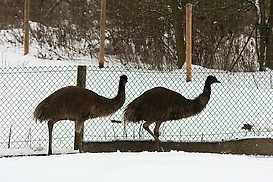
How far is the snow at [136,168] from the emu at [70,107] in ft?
7.58

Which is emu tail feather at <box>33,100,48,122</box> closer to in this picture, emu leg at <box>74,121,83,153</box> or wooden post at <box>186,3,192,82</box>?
emu leg at <box>74,121,83,153</box>

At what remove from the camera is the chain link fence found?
816 cm

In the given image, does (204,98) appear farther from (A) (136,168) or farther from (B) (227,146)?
(A) (136,168)

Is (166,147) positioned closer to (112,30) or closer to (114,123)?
(114,123)

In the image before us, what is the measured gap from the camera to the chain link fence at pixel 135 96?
26.8 feet

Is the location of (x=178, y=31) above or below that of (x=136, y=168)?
above

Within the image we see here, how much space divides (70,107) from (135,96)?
142 inches

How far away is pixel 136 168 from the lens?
3.80m

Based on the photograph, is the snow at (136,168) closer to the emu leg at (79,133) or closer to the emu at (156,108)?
the emu leg at (79,133)

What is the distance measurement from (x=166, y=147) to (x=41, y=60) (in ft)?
21.4

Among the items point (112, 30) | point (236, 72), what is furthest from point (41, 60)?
point (236, 72)

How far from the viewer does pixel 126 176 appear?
360 cm

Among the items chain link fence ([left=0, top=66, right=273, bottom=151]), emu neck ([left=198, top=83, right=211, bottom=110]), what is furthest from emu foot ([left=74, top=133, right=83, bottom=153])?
emu neck ([left=198, top=83, right=211, bottom=110])

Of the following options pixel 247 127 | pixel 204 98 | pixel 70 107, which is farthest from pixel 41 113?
pixel 247 127
